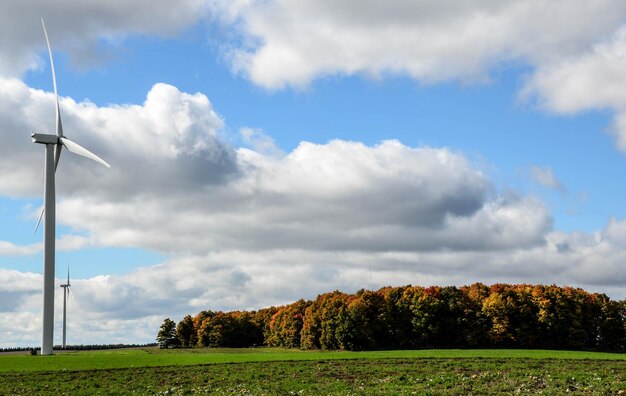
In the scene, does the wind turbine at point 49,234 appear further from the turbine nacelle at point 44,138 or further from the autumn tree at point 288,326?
the autumn tree at point 288,326

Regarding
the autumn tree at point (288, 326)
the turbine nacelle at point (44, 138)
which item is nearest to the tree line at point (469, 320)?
the autumn tree at point (288, 326)

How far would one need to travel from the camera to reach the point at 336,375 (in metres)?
60.3

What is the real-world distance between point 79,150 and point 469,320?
76.2 meters

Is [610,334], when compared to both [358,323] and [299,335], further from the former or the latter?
[299,335]

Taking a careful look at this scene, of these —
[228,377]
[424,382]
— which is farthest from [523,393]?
[228,377]

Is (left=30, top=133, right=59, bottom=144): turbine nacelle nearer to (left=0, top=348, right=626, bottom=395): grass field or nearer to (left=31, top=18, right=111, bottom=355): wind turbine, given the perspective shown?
(left=31, top=18, right=111, bottom=355): wind turbine

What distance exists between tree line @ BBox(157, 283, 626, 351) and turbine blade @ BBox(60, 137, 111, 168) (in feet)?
185

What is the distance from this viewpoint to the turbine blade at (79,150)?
100250 millimetres

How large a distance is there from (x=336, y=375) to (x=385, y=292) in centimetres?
8695

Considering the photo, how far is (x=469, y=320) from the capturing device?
136875 millimetres

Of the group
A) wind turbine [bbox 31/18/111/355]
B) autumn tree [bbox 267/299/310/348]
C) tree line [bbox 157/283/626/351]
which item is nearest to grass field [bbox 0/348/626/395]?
wind turbine [bbox 31/18/111/355]

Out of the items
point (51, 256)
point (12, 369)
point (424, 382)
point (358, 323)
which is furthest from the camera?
point (358, 323)

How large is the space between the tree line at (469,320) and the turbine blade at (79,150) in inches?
2217

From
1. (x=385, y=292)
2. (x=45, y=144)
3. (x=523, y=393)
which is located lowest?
(x=523, y=393)
